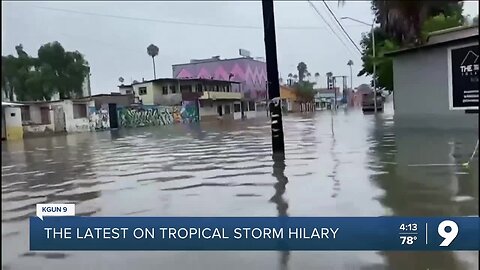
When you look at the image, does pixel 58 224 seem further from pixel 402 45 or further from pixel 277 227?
pixel 402 45

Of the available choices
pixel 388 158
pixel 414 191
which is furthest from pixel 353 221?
pixel 388 158

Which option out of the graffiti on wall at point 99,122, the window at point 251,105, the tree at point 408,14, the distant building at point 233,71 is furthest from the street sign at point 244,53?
the graffiti on wall at point 99,122

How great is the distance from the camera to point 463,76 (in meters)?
2.40

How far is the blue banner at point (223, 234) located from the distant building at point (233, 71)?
1185 millimetres

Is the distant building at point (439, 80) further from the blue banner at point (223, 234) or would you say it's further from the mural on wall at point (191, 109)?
the mural on wall at point (191, 109)

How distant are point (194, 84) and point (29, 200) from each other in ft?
8.68

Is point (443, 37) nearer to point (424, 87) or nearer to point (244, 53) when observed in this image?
point (424, 87)

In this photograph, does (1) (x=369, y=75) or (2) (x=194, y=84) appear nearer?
(1) (x=369, y=75)

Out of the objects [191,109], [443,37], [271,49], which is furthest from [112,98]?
[443,37]

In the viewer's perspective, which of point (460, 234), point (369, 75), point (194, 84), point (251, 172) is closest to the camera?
point (369, 75)

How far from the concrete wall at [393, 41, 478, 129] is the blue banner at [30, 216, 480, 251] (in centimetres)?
75

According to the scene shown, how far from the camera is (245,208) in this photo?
197 inches

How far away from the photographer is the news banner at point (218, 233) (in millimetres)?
3068

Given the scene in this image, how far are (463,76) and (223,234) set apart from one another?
1655 mm
